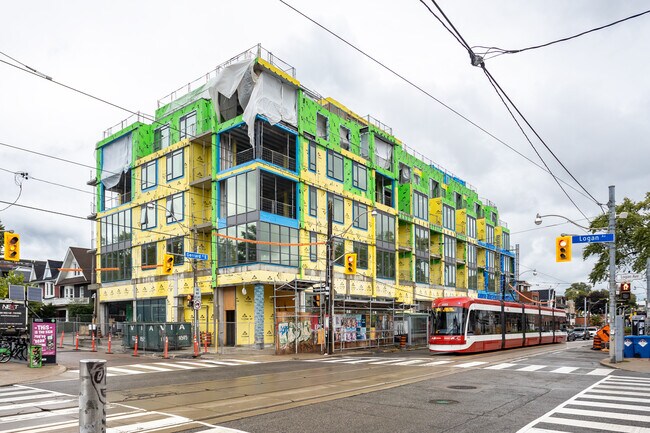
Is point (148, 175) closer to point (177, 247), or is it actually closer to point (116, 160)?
point (116, 160)

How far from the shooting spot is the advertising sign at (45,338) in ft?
72.1

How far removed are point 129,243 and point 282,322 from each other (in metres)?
20.9

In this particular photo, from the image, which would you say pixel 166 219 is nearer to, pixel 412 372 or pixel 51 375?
pixel 51 375

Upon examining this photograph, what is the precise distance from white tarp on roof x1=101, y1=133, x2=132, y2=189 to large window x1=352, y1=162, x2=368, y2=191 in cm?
1897

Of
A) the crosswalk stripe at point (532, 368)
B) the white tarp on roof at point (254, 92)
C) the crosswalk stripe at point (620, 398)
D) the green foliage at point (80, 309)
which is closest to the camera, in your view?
the crosswalk stripe at point (620, 398)

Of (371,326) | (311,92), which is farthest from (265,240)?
(311,92)

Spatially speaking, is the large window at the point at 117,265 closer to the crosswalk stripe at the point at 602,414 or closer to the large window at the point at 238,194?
the large window at the point at 238,194

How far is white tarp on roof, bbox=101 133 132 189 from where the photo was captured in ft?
153

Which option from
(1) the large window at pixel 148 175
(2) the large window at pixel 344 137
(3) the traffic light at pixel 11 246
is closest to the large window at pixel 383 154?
(2) the large window at pixel 344 137

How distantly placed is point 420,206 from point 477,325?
2595 centimetres

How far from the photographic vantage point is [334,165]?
140ft

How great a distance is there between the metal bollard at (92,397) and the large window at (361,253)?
39.5 m

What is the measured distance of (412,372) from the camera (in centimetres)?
1891

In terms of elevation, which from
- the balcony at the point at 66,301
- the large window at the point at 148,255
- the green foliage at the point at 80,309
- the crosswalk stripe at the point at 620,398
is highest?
the large window at the point at 148,255
